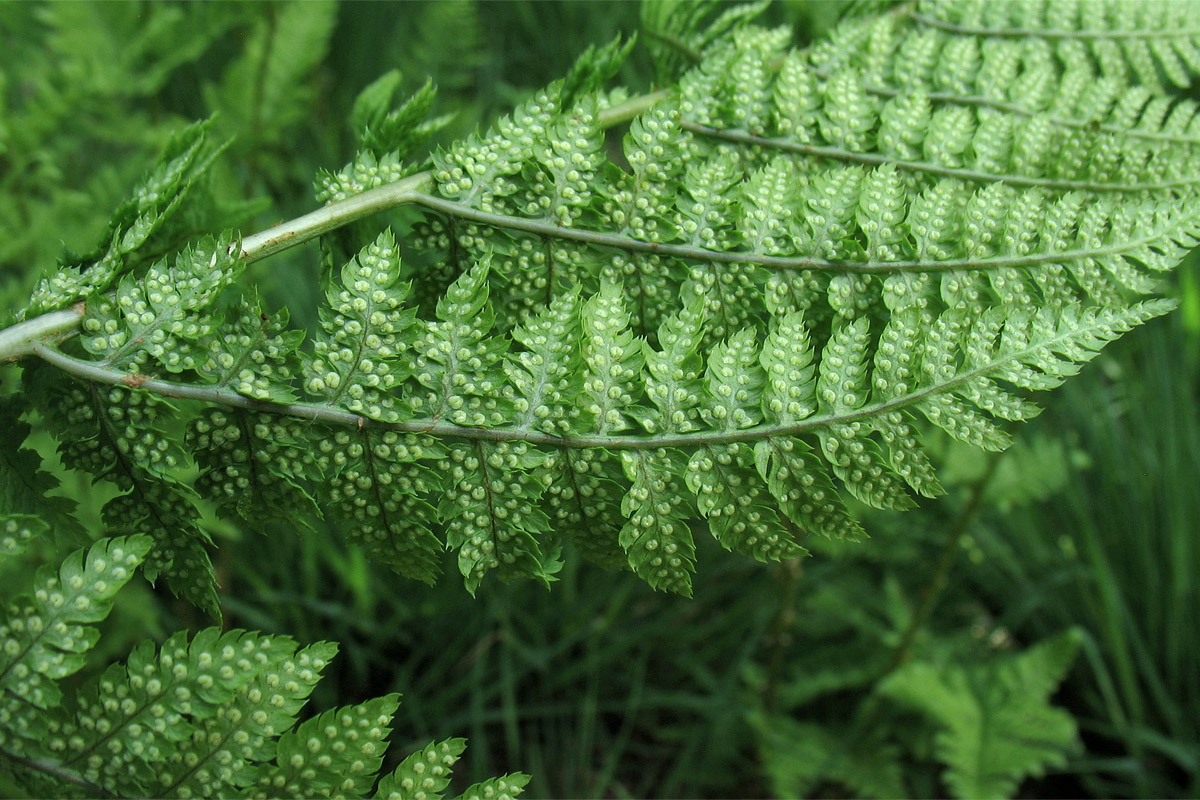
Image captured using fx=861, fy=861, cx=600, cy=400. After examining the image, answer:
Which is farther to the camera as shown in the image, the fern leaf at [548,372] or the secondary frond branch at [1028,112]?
the secondary frond branch at [1028,112]

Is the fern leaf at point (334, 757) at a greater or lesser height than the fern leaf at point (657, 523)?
lesser

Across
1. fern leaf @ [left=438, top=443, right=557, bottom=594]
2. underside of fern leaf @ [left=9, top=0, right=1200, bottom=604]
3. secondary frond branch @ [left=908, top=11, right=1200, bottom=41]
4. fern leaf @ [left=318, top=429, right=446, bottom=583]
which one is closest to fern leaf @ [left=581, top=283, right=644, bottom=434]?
underside of fern leaf @ [left=9, top=0, right=1200, bottom=604]

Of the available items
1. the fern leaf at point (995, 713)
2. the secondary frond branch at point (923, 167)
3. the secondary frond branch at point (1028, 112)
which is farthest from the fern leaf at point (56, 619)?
the fern leaf at point (995, 713)

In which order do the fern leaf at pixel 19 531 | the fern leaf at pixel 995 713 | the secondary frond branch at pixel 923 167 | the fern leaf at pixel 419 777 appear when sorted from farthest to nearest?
the fern leaf at pixel 995 713
the secondary frond branch at pixel 923 167
the fern leaf at pixel 419 777
the fern leaf at pixel 19 531

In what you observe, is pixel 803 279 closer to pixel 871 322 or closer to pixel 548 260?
pixel 871 322

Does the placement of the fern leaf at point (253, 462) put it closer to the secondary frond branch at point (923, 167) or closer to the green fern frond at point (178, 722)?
the green fern frond at point (178, 722)

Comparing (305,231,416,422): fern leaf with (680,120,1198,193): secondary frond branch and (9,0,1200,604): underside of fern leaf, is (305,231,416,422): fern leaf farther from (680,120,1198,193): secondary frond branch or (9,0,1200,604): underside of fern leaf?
(680,120,1198,193): secondary frond branch
